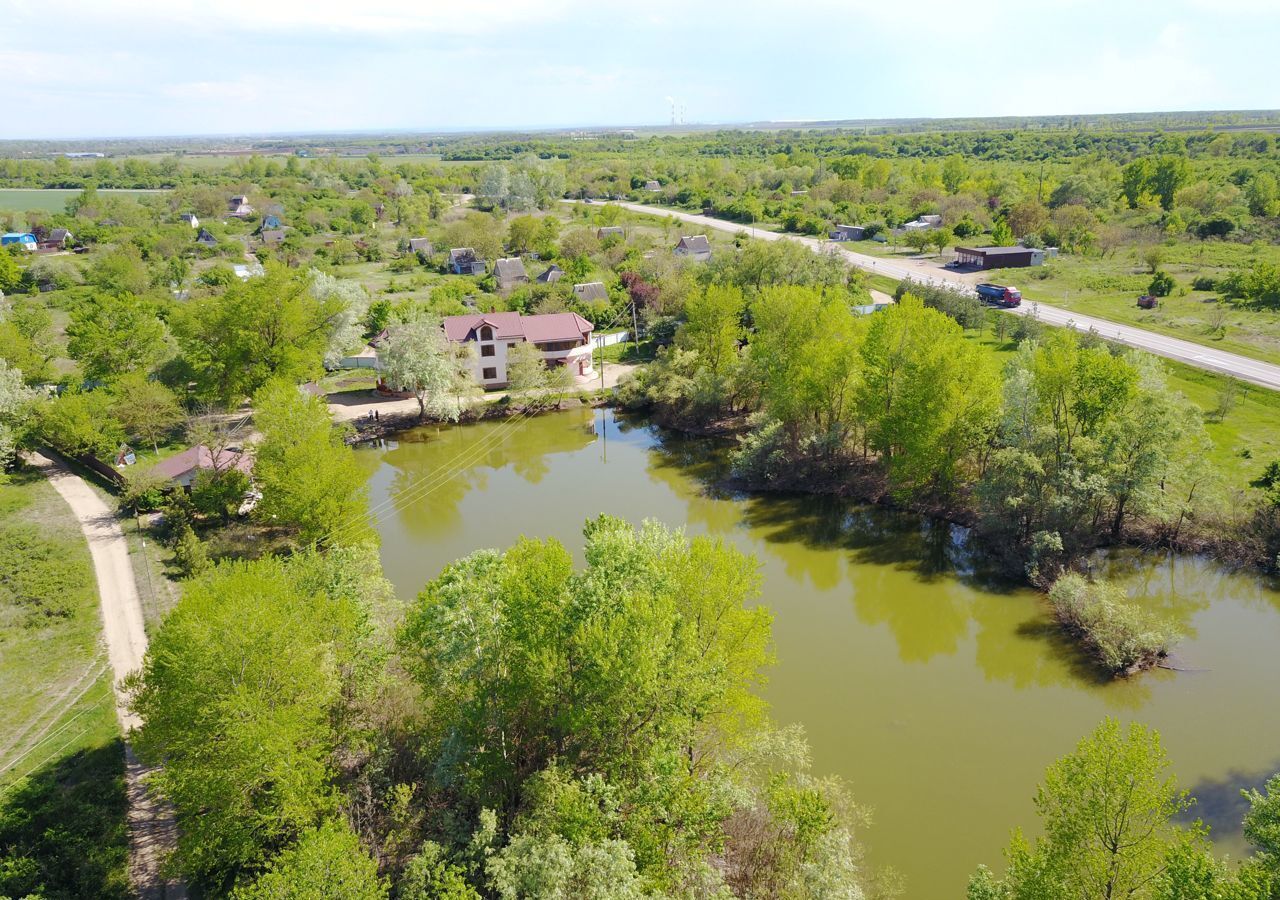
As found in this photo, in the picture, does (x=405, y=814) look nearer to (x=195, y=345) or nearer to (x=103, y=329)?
(x=195, y=345)

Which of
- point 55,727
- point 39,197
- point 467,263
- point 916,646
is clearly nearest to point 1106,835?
point 916,646

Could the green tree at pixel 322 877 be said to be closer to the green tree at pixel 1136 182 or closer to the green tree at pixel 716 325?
the green tree at pixel 716 325

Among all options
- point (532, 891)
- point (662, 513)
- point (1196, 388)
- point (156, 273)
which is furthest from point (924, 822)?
point (156, 273)

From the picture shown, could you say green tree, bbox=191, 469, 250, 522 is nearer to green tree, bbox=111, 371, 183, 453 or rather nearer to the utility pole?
green tree, bbox=111, 371, 183, 453

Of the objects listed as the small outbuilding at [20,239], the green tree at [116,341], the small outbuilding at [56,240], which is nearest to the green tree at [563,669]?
the green tree at [116,341]

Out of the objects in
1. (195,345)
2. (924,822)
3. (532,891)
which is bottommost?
(924,822)

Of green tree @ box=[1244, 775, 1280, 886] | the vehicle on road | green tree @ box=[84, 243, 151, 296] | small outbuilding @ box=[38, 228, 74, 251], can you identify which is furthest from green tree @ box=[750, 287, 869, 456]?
small outbuilding @ box=[38, 228, 74, 251]

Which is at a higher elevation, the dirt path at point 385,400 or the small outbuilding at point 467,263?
the small outbuilding at point 467,263
